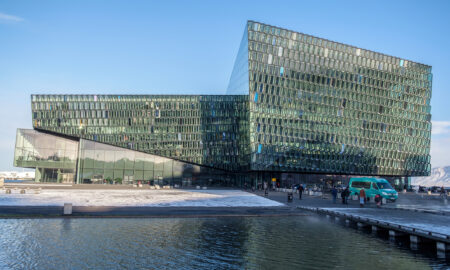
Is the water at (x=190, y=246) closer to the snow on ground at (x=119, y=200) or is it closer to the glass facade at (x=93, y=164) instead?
the snow on ground at (x=119, y=200)

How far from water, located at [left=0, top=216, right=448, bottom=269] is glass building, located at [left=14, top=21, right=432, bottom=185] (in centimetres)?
5596

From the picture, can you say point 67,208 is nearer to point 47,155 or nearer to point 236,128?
point 236,128

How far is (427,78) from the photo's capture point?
9412cm

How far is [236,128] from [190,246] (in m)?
68.8

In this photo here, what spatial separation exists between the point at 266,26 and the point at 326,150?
29.9 m

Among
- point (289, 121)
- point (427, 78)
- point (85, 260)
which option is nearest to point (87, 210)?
point (85, 260)

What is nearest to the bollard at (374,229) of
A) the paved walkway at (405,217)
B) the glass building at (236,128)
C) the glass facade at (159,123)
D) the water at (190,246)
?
the paved walkway at (405,217)

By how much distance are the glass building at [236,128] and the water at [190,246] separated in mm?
55959

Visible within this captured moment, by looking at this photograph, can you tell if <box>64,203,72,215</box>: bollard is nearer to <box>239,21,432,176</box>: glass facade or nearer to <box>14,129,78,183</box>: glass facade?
<box>239,21,432,176</box>: glass facade

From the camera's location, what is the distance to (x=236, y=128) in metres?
84.9

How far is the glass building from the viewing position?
78.4 metres

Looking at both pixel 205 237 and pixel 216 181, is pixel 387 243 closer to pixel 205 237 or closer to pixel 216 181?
pixel 205 237

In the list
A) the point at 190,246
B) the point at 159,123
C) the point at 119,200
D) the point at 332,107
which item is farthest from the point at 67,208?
the point at 332,107

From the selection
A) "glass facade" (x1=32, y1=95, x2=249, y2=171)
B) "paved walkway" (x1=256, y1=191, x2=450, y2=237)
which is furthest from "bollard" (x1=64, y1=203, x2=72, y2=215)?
"glass facade" (x1=32, y1=95, x2=249, y2=171)
